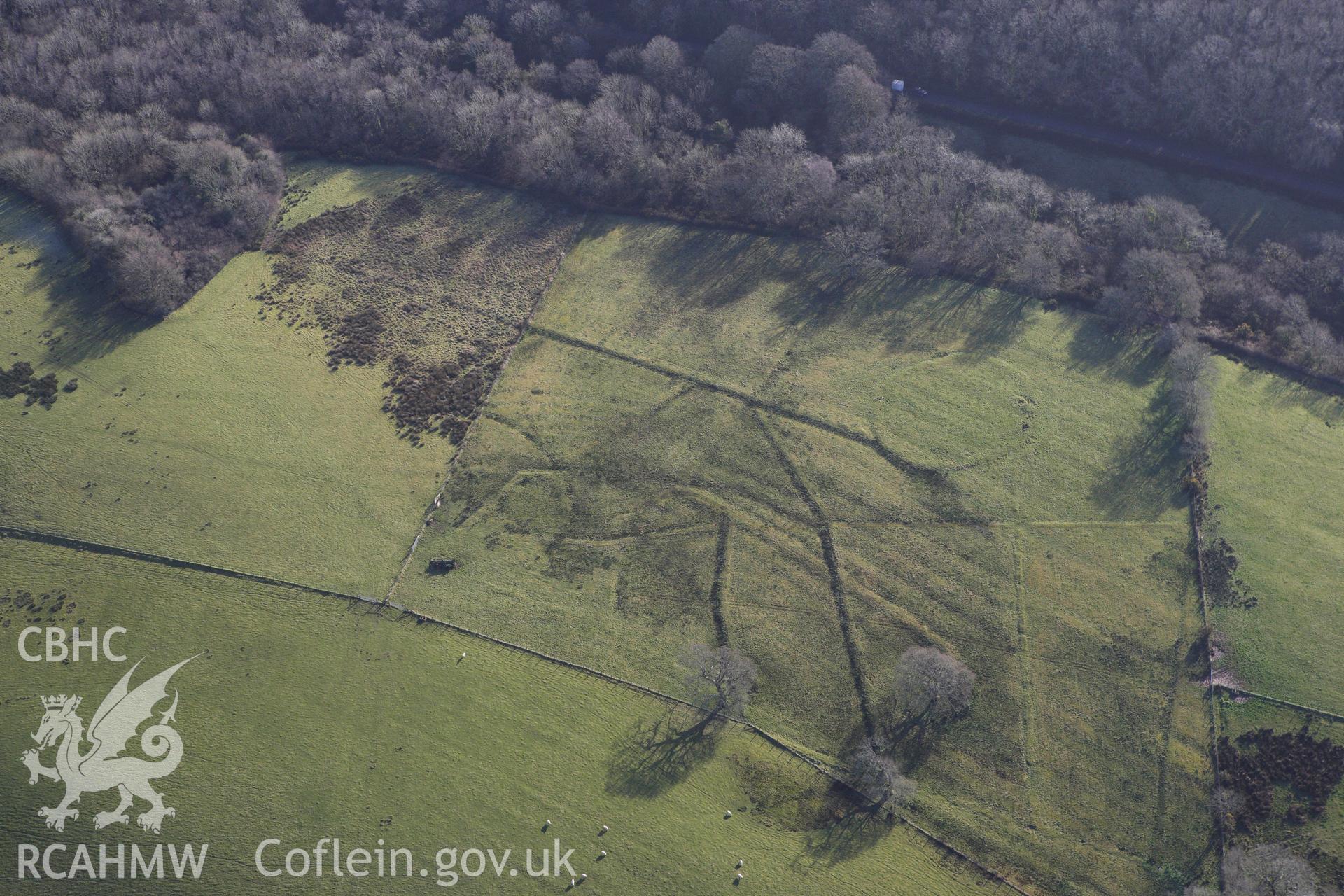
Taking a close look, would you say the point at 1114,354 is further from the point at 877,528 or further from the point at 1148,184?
the point at 877,528

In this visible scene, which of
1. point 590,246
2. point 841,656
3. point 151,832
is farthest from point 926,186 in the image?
point 151,832

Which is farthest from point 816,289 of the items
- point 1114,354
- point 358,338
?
point 358,338

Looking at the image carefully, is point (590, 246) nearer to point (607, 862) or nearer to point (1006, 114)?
point (1006, 114)

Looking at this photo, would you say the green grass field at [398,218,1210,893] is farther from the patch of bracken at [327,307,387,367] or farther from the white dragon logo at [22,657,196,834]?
the white dragon logo at [22,657,196,834]

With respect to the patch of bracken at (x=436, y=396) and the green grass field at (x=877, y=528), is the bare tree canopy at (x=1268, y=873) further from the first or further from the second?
the patch of bracken at (x=436, y=396)

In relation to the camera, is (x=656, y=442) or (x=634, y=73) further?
(x=634, y=73)

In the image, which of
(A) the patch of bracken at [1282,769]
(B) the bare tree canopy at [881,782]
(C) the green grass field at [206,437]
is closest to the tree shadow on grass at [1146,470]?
(A) the patch of bracken at [1282,769]

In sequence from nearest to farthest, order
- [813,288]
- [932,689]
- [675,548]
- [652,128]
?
[932,689] < [675,548] < [813,288] < [652,128]
